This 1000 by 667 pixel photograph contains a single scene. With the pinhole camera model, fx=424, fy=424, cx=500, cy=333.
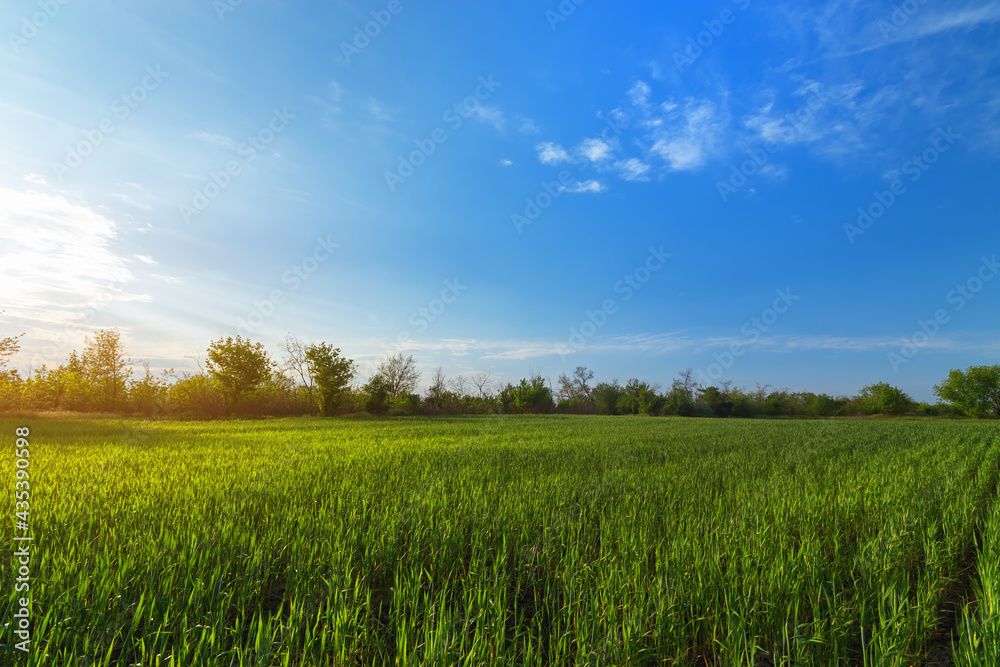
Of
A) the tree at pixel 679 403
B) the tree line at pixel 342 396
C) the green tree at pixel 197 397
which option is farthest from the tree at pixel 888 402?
the green tree at pixel 197 397

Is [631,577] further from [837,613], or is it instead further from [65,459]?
[65,459]

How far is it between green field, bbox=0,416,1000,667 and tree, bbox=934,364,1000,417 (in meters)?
57.4

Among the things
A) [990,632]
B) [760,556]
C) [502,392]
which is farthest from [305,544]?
[502,392]

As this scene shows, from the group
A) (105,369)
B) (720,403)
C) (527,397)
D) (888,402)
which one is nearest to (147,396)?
(105,369)

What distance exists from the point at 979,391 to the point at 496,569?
66.0m

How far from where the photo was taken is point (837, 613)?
2482 mm

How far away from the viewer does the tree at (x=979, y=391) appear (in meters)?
44.3

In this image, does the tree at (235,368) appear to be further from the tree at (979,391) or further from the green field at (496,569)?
the tree at (979,391)

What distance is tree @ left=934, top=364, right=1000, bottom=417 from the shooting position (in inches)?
1746

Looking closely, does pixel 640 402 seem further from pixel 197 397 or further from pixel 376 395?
pixel 197 397

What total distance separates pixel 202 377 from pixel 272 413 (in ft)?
20.0

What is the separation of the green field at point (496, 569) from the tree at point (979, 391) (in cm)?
5741

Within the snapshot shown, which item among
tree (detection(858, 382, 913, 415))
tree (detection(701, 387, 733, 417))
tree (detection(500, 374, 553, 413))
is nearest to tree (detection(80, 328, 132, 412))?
tree (detection(500, 374, 553, 413))

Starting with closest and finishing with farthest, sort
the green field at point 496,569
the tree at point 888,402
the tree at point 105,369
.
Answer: the green field at point 496,569
the tree at point 105,369
the tree at point 888,402
